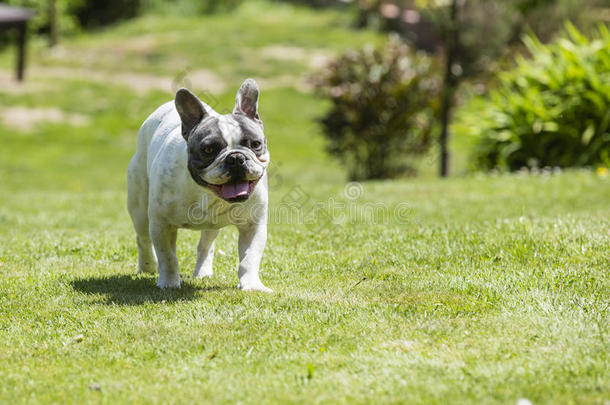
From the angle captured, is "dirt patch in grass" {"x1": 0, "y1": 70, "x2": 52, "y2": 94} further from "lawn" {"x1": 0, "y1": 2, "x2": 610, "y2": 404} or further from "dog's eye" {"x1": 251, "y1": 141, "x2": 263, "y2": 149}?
"dog's eye" {"x1": 251, "y1": 141, "x2": 263, "y2": 149}

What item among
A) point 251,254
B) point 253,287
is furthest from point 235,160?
point 253,287

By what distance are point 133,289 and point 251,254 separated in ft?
3.19

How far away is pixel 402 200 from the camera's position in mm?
10430

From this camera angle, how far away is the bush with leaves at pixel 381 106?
1477cm

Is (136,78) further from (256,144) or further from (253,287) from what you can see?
(256,144)

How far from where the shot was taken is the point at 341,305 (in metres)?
4.86

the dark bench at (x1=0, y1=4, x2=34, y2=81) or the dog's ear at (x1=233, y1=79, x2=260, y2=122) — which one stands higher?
the dark bench at (x1=0, y1=4, x2=34, y2=81)

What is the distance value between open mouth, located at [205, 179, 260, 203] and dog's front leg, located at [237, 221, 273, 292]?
52 cm

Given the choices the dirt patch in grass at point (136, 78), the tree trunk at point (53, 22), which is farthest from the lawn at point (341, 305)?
the tree trunk at point (53, 22)

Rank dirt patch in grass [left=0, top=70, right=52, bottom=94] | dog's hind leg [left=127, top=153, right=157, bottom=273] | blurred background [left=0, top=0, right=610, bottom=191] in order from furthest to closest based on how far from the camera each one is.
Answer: dirt patch in grass [left=0, top=70, right=52, bottom=94], blurred background [left=0, top=0, right=610, bottom=191], dog's hind leg [left=127, top=153, right=157, bottom=273]

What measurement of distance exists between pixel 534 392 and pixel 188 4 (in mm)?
37891

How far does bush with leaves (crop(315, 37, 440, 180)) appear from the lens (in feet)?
48.4

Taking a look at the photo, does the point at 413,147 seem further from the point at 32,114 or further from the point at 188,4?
the point at 188,4

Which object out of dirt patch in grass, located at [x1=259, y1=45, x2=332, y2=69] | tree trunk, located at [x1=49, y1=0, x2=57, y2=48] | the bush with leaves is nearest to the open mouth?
the bush with leaves
